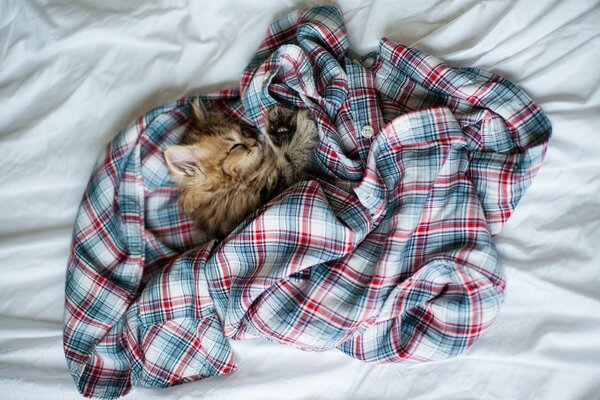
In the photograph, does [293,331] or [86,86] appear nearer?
[293,331]

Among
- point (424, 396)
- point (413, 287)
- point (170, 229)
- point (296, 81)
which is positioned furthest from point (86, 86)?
point (424, 396)

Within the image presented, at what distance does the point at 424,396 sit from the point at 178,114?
1.32 m

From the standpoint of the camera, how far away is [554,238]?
1394mm

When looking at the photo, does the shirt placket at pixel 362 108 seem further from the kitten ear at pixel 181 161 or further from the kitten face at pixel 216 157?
the kitten ear at pixel 181 161

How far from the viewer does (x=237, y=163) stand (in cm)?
164

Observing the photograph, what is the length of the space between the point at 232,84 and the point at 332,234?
2.55 ft

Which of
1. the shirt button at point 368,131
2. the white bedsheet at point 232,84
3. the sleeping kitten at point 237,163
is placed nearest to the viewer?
the white bedsheet at point 232,84

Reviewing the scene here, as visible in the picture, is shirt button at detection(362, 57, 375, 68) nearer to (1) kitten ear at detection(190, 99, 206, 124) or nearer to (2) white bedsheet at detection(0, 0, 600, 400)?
(2) white bedsheet at detection(0, 0, 600, 400)

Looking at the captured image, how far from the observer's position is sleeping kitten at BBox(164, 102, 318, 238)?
164cm

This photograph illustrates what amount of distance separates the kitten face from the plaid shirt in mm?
89

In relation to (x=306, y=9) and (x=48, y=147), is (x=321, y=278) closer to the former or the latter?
(x=306, y=9)

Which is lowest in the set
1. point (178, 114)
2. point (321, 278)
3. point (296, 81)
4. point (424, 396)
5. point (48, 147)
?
point (424, 396)

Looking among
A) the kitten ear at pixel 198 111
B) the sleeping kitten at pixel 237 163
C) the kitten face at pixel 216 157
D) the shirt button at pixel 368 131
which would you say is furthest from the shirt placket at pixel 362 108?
the kitten ear at pixel 198 111

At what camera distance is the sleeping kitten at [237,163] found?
164 cm
